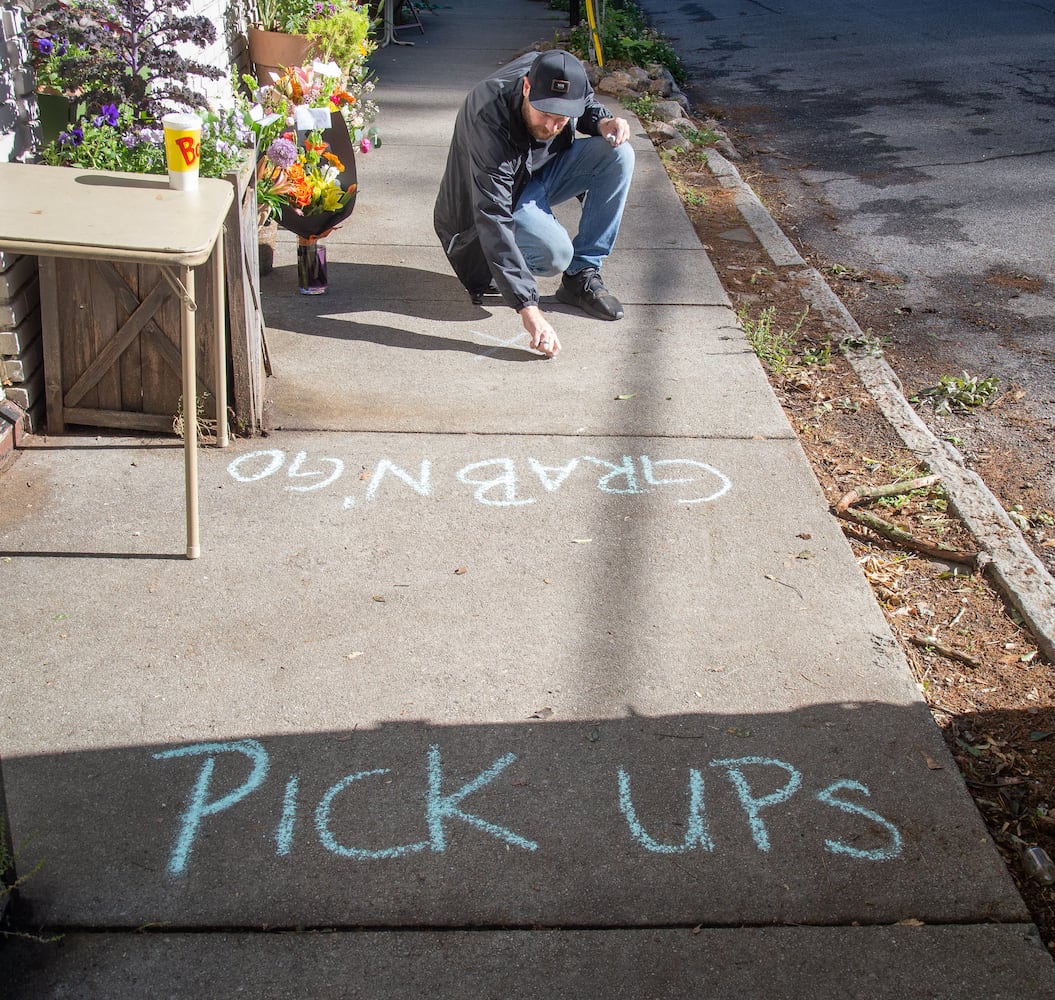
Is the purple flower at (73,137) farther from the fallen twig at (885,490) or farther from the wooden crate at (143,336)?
the fallen twig at (885,490)

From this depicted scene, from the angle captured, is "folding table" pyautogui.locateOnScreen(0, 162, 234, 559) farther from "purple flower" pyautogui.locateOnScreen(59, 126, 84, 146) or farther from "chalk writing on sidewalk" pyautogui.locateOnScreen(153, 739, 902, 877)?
"chalk writing on sidewalk" pyautogui.locateOnScreen(153, 739, 902, 877)

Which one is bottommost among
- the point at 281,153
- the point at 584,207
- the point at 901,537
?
the point at 901,537

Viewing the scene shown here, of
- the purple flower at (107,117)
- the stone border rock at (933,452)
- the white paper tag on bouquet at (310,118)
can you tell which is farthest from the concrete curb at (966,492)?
the purple flower at (107,117)

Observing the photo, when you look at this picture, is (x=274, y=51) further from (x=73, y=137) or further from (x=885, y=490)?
(x=885, y=490)

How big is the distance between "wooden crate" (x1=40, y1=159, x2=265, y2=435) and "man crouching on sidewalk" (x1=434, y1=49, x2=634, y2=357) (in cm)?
109

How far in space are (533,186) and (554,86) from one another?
841 millimetres

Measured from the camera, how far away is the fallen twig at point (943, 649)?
3074 mm

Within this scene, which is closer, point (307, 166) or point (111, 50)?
point (111, 50)

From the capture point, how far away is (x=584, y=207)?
17.5ft

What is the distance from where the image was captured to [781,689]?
9.40ft

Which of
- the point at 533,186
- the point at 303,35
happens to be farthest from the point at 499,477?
the point at 303,35

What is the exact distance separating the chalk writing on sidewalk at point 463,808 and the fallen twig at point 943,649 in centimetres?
70

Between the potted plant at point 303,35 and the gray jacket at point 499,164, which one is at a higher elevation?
the potted plant at point 303,35

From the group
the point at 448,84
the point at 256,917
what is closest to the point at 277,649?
the point at 256,917
